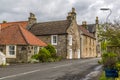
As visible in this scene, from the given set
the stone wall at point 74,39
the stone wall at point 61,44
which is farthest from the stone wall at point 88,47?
the stone wall at point 61,44

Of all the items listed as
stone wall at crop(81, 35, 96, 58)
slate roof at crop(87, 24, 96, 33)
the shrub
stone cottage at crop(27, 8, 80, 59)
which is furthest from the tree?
slate roof at crop(87, 24, 96, 33)

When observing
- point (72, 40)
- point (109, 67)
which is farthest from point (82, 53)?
point (109, 67)

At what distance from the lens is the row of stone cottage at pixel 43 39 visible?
42684 millimetres

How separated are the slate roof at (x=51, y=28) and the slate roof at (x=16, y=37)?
32.7 ft

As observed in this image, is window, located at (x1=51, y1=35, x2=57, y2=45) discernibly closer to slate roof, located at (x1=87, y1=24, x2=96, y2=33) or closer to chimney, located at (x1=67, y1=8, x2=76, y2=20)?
chimney, located at (x1=67, y1=8, x2=76, y2=20)

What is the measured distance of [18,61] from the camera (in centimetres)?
4234

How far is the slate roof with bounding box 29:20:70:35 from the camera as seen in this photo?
56.3 metres

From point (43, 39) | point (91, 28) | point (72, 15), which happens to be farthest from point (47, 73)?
point (91, 28)

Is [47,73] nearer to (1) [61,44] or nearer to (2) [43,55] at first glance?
(2) [43,55]

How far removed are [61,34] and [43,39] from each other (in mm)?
4000

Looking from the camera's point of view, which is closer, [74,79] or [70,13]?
[74,79]

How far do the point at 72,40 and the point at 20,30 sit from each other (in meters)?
16.1

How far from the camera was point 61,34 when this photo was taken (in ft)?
183

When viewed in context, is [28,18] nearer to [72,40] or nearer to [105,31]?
[72,40]
